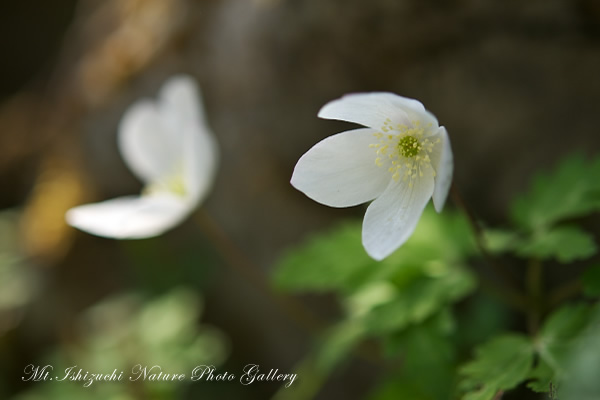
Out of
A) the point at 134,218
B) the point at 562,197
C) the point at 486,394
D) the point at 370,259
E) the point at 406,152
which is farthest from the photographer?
the point at 134,218

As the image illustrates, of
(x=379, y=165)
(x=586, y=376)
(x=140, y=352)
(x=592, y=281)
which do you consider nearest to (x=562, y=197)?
(x=592, y=281)

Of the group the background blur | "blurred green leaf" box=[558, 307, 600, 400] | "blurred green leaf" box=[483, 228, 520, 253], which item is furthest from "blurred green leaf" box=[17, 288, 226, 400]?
"blurred green leaf" box=[558, 307, 600, 400]

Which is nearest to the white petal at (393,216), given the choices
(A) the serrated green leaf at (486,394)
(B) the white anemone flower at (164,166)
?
(A) the serrated green leaf at (486,394)

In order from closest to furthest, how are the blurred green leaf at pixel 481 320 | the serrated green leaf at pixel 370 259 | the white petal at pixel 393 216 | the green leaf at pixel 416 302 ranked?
the white petal at pixel 393 216
the green leaf at pixel 416 302
the serrated green leaf at pixel 370 259
the blurred green leaf at pixel 481 320

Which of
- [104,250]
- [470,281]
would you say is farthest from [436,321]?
[104,250]

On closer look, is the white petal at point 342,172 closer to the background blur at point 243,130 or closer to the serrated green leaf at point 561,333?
the serrated green leaf at point 561,333

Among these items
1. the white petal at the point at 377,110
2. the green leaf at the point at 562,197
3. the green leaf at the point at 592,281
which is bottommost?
the green leaf at the point at 592,281

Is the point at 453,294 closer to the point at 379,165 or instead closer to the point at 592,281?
the point at 592,281
